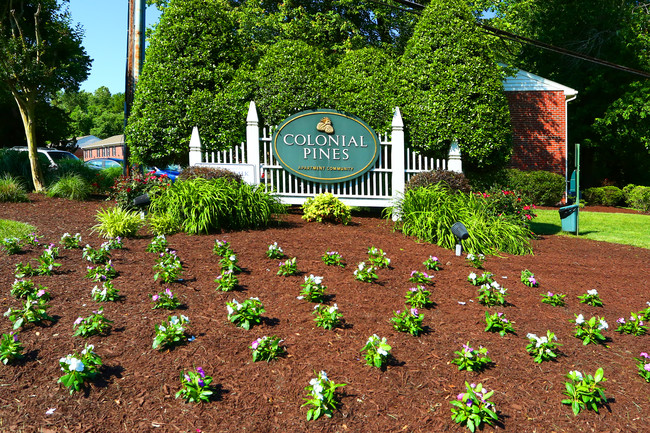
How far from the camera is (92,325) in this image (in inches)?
134

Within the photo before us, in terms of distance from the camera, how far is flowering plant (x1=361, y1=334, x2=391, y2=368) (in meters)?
3.22

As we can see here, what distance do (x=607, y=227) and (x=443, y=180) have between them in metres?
5.30

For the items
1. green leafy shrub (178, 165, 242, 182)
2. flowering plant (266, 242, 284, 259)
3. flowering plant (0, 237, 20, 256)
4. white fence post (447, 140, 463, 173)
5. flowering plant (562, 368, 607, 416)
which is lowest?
flowering plant (562, 368, 607, 416)

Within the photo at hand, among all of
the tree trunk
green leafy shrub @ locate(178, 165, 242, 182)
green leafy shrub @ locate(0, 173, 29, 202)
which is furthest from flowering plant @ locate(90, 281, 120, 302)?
the tree trunk

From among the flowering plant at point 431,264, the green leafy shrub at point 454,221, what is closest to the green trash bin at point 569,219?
the green leafy shrub at point 454,221

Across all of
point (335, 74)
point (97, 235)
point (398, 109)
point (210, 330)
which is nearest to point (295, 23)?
point (335, 74)

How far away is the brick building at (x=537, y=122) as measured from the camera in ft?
58.1

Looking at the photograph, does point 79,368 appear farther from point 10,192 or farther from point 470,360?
point 10,192

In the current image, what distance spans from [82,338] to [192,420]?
1.19 m

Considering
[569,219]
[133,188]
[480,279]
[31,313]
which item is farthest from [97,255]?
[569,219]

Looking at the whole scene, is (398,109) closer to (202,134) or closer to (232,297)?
(202,134)

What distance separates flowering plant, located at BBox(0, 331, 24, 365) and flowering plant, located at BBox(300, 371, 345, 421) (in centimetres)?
185

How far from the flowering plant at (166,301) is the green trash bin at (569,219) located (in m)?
8.08

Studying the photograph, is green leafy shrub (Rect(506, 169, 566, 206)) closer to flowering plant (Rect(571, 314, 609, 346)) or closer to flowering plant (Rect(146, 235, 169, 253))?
flowering plant (Rect(571, 314, 609, 346))
